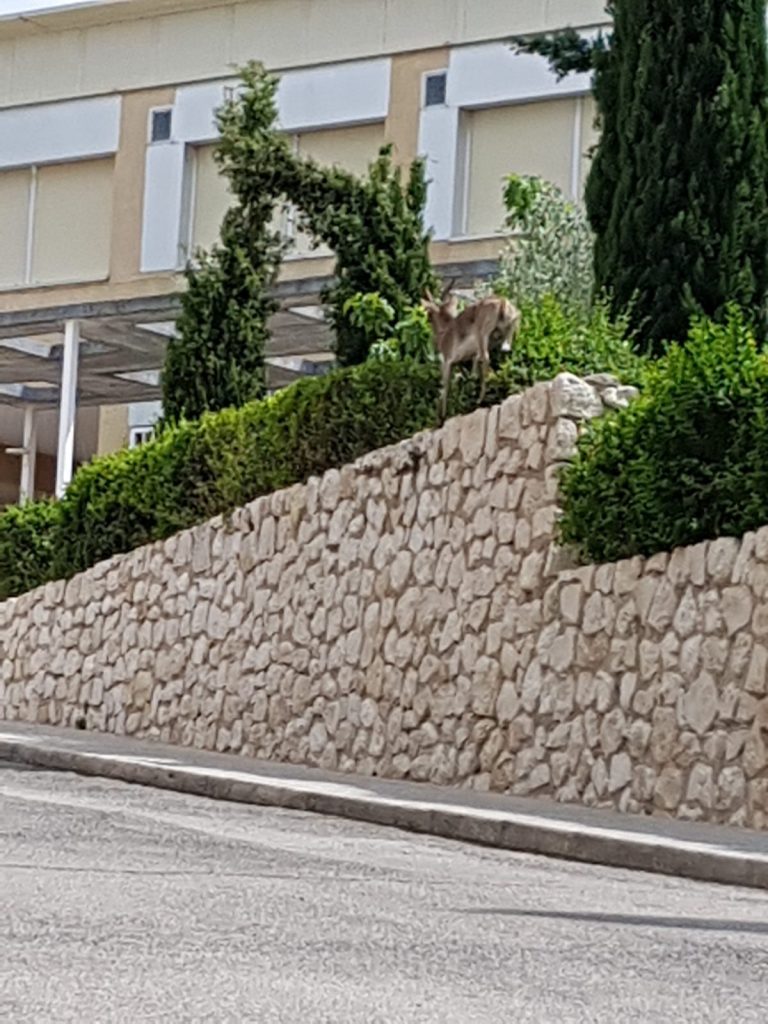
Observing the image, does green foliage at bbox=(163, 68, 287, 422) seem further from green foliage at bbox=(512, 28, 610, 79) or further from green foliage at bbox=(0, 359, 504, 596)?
green foliage at bbox=(512, 28, 610, 79)

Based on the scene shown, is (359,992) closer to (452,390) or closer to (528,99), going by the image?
(452,390)

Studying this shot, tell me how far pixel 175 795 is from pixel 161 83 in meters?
20.2

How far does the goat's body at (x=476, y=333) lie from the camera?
17578 mm

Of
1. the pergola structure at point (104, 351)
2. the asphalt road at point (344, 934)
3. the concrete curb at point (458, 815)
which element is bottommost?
the asphalt road at point (344, 934)

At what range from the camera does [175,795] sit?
15.2 metres

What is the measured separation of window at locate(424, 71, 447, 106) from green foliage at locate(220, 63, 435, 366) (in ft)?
29.2

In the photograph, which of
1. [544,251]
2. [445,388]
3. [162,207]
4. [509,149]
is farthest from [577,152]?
[445,388]

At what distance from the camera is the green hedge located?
1792cm

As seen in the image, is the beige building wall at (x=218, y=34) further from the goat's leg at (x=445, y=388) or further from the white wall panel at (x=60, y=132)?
the goat's leg at (x=445, y=388)

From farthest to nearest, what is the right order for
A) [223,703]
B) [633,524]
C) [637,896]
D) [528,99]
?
1. [528,99]
2. [223,703]
3. [633,524]
4. [637,896]

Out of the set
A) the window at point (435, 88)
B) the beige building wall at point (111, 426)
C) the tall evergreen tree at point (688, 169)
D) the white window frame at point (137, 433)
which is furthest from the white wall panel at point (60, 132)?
the tall evergreen tree at point (688, 169)

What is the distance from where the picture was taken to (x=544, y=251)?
832 inches

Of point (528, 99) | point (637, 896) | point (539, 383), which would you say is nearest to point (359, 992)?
point (637, 896)

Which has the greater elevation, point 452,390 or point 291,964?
point 452,390
